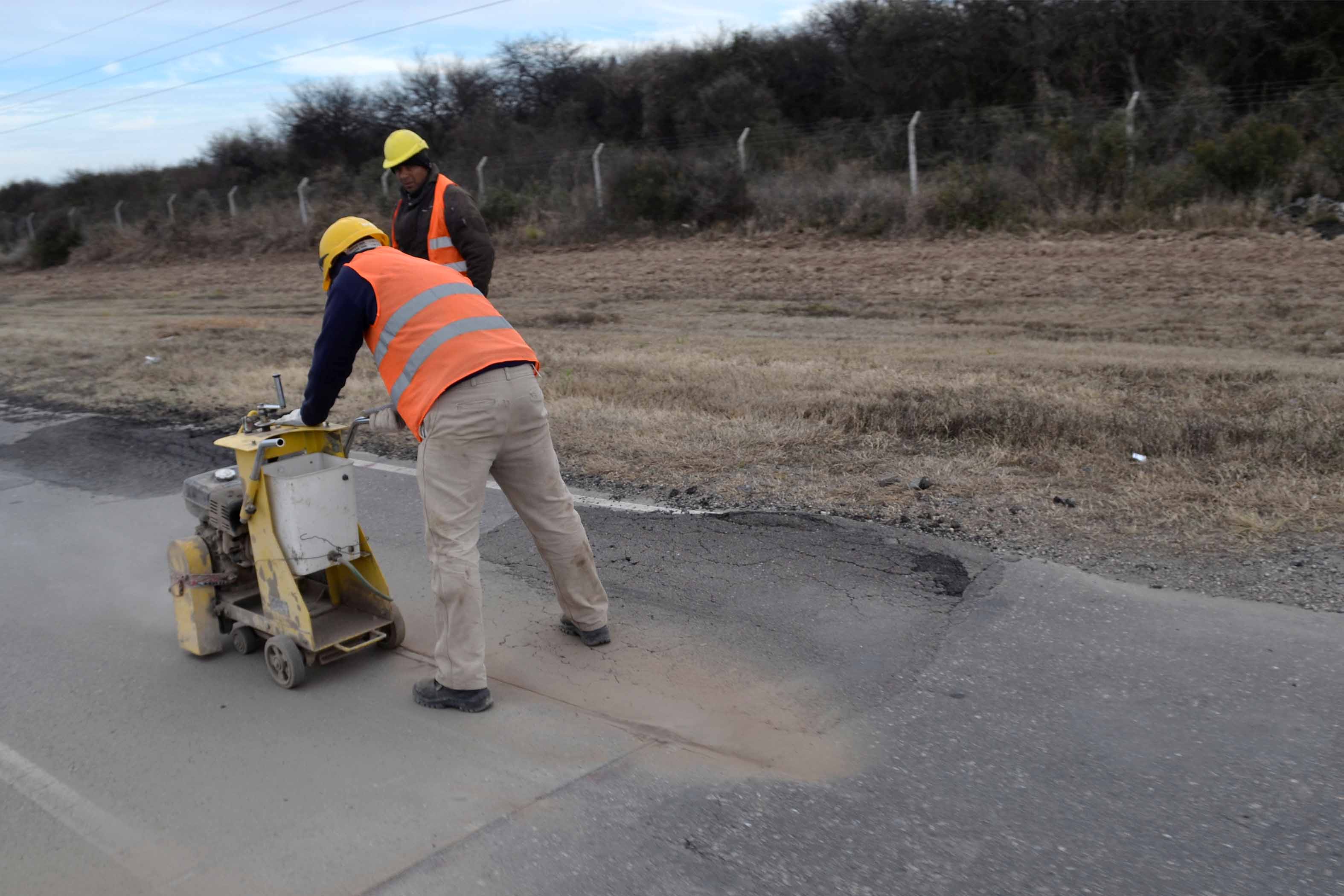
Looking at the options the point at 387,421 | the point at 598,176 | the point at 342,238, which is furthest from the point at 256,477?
the point at 598,176

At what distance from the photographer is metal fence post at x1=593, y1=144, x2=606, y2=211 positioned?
77.6 ft

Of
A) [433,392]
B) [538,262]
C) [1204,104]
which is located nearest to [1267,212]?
[1204,104]

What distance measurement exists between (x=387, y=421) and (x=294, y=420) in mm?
357

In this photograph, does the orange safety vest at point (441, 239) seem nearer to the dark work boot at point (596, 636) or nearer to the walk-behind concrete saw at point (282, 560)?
the walk-behind concrete saw at point (282, 560)

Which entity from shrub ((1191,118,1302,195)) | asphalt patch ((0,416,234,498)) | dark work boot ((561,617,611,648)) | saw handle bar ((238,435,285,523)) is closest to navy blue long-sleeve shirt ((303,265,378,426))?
saw handle bar ((238,435,285,523))

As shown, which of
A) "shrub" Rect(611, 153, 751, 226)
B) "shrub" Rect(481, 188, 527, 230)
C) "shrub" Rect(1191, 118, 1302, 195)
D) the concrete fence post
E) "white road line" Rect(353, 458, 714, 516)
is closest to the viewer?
"white road line" Rect(353, 458, 714, 516)

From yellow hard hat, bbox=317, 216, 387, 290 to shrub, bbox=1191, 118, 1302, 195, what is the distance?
50.8 feet

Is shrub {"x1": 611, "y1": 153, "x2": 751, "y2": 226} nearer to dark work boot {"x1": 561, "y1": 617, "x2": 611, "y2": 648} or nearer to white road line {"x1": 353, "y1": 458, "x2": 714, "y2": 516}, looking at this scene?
white road line {"x1": 353, "y1": 458, "x2": 714, "y2": 516}

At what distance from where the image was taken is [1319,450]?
19.4 feet

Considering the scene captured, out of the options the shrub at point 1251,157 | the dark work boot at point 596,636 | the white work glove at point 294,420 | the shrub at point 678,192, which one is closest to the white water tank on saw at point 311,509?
the white work glove at point 294,420

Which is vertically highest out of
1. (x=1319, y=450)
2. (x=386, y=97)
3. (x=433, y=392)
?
(x=386, y=97)

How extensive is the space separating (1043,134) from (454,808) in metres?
18.8

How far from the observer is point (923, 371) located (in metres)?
8.98

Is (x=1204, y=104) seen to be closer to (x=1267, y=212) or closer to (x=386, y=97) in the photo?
Result: (x=1267, y=212)
